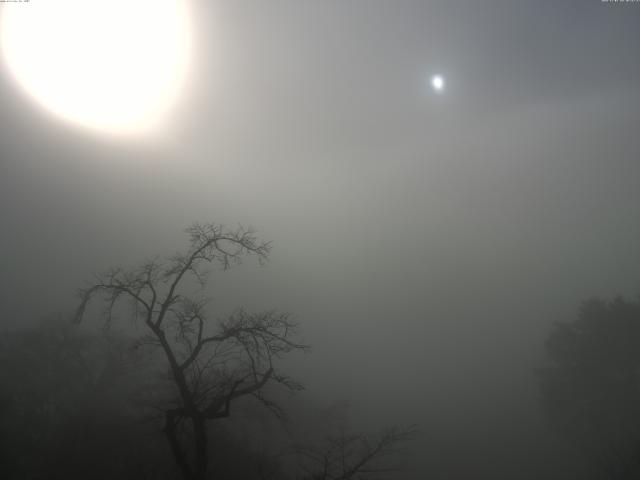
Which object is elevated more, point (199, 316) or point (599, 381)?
point (599, 381)

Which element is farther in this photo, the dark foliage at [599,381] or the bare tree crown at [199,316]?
the dark foliage at [599,381]

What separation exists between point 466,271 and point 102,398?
7423 inches

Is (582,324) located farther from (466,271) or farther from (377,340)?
(466,271)

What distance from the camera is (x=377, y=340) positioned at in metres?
92.8

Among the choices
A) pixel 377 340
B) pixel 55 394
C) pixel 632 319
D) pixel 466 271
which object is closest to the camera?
pixel 55 394

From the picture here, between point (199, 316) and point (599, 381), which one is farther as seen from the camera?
point (599, 381)

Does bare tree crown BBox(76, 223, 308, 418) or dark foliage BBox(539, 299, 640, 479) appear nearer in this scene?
bare tree crown BBox(76, 223, 308, 418)

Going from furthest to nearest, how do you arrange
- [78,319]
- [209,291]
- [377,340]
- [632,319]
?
1. [377,340]
2. [209,291]
3. [632,319]
4. [78,319]

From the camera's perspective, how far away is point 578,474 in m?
28.3

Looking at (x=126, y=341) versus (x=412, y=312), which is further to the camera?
(x=412, y=312)

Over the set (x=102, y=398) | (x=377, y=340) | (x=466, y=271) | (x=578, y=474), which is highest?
(x=466, y=271)

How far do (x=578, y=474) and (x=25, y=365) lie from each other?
43.9m

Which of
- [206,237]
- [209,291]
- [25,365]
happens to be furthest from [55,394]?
[209,291]

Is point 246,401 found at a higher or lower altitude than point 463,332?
lower
